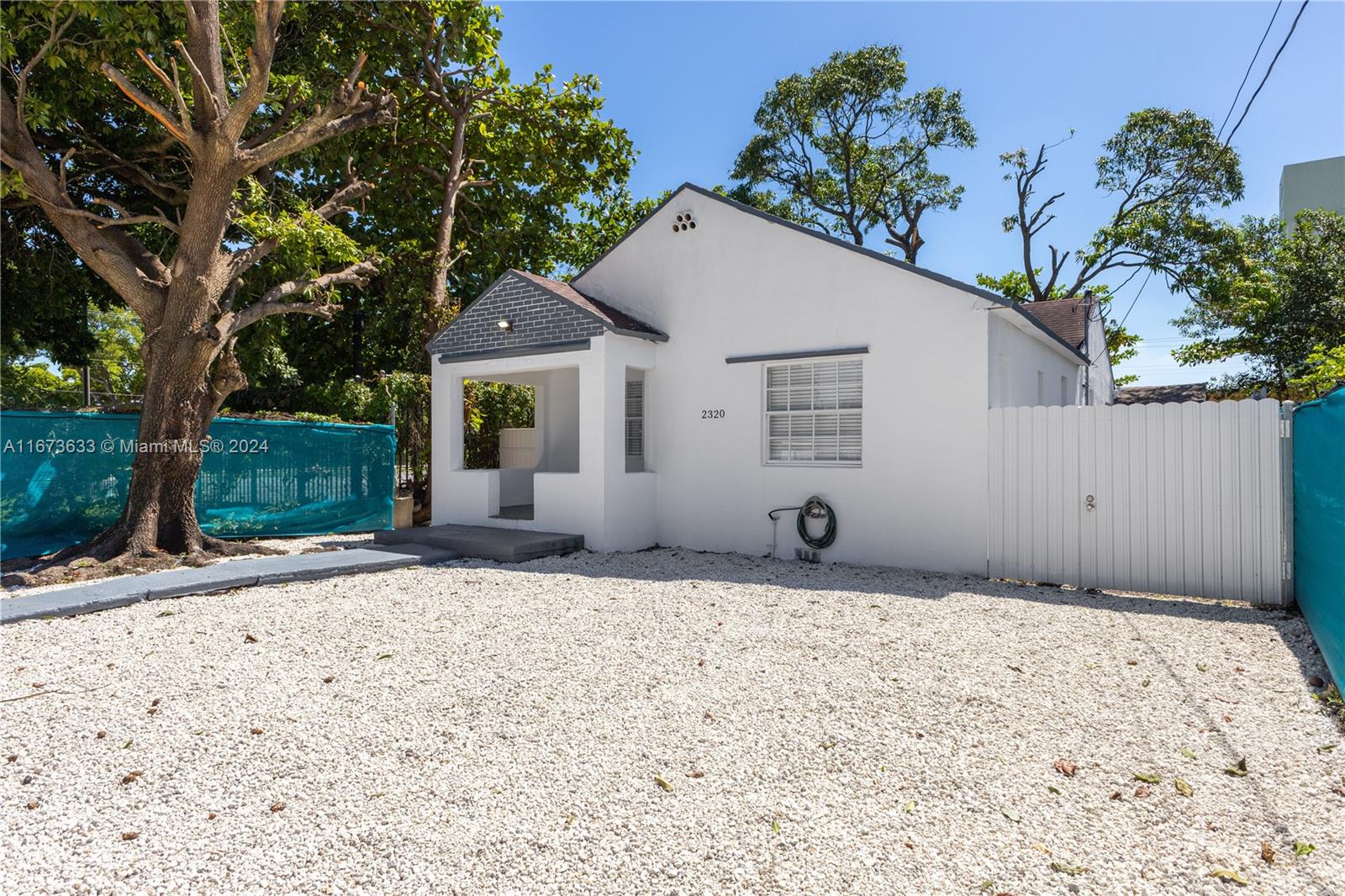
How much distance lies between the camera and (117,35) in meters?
9.25

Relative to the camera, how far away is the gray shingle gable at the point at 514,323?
1033cm

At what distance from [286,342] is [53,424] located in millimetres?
9620

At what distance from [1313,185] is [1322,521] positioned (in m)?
46.3

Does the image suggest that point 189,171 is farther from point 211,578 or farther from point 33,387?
point 33,387

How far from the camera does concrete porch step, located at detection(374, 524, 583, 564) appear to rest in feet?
31.3

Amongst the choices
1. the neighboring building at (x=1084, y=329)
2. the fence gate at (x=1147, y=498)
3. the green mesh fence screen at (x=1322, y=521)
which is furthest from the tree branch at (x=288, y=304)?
the neighboring building at (x=1084, y=329)

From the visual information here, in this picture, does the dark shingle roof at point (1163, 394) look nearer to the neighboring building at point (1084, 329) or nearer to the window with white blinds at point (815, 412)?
the neighboring building at point (1084, 329)

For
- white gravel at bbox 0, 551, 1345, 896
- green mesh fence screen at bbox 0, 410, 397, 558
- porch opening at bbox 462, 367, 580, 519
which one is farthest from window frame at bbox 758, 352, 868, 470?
green mesh fence screen at bbox 0, 410, 397, 558

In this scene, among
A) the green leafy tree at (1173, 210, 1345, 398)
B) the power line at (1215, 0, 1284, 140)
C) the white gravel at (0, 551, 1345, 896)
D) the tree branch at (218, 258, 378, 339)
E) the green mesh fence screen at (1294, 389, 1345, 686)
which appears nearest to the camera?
the white gravel at (0, 551, 1345, 896)

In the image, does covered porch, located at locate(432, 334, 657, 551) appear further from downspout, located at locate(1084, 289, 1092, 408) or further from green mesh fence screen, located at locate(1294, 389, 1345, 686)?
downspout, located at locate(1084, 289, 1092, 408)

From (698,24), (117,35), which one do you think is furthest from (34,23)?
(698,24)

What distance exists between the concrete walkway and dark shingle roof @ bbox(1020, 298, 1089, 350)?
12036 mm

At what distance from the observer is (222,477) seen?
10570mm

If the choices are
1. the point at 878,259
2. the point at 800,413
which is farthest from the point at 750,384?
the point at 878,259
